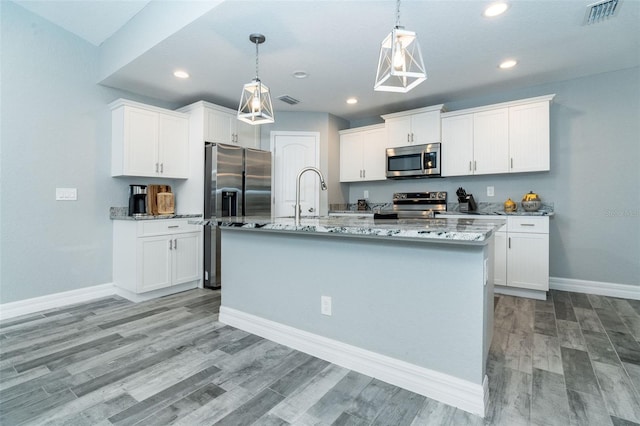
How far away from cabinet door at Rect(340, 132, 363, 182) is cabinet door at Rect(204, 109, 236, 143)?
174 cm

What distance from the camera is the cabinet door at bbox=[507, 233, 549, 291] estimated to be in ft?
10.6

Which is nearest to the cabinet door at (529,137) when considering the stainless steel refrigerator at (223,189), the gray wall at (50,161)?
the stainless steel refrigerator at (223,189)

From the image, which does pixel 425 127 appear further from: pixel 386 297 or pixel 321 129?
pixel 386 297

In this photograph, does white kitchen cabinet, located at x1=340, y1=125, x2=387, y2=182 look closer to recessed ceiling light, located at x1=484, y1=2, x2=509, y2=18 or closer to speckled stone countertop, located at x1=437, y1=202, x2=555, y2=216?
speckled stone countertop, located at x1=437, y1=202, x2=555, y2=216

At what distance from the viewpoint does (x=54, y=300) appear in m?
3.10

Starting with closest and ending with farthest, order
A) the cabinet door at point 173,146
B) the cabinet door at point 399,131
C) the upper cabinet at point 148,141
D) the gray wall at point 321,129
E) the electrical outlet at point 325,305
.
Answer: the electrical outlet at point 325,305
the upper cabinet at point 148,141
the cabinet door at point 173,146
the cabinet door at point 399,131
the gray wall at point 321,129

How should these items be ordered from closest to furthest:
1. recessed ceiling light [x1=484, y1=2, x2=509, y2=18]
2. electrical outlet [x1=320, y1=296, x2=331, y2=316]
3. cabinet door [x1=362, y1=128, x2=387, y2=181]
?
1. electrical outlet [x1=320, y1=296, x2=331, y2=316]
2. recessed ceiling light [x1=484, y1=2, x2=509, y2=18]
3. cabinet door [x1=362, y1=128, x2=387, y2=181]

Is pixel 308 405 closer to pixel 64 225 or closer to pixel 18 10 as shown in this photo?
pixel 64 225

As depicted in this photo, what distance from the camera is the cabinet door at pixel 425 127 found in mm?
4074

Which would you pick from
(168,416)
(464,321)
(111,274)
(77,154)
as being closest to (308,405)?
(168,416)

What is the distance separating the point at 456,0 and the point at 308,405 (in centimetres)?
269

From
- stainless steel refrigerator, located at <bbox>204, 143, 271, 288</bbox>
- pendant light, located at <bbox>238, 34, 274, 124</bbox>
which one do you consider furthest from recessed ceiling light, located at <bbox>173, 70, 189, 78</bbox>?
pendant light, located at <bbox>238, 34, 274, 124</bbox>

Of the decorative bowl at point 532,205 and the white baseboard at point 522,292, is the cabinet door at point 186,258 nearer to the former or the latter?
the white baseboard at point 522,292

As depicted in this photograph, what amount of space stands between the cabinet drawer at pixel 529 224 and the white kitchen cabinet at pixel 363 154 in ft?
5.80
